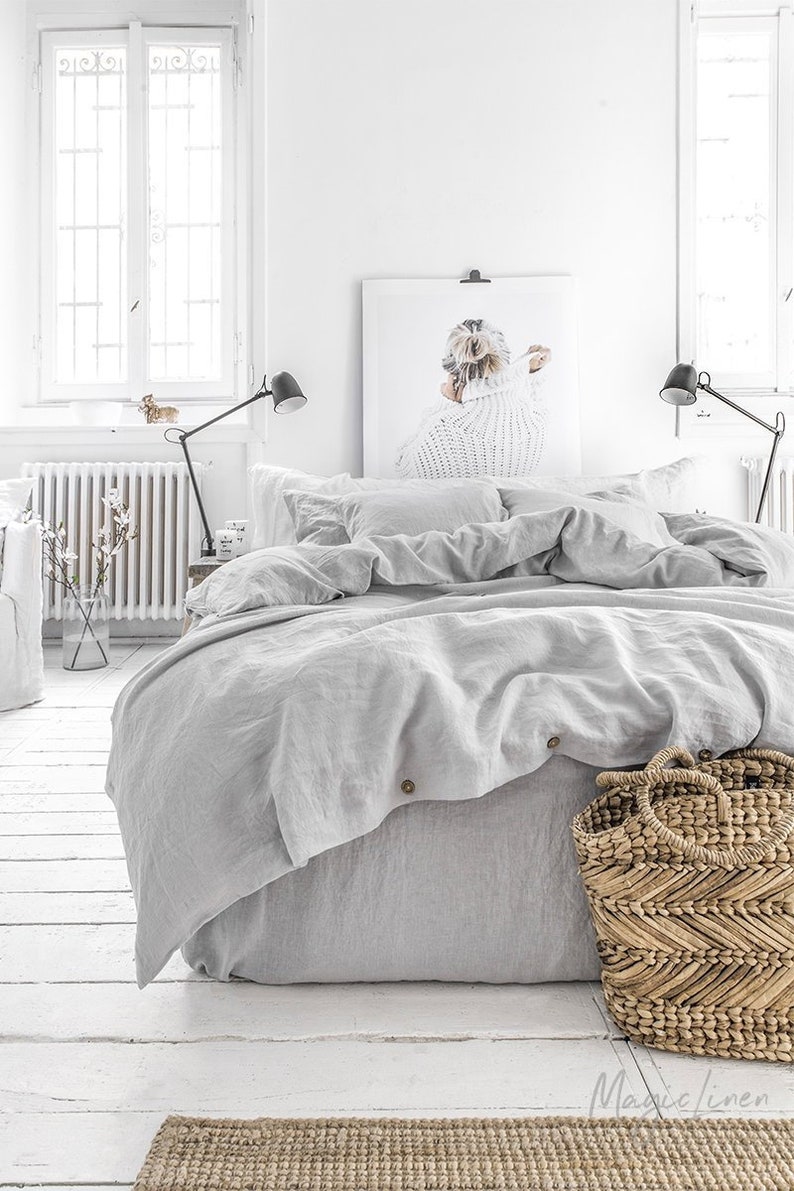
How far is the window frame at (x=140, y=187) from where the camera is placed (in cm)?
491

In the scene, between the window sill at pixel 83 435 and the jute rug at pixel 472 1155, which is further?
the window sill at pixel 83 435

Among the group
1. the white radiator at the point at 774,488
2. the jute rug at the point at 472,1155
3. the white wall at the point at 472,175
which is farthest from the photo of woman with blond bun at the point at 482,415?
the jute rug at the point at 472,1155

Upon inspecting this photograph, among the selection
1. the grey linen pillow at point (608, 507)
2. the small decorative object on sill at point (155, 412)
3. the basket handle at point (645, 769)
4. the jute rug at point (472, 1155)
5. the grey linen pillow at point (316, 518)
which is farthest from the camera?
the small decorative object on sill at point (155, 412)

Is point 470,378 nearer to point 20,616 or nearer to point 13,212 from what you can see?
point 20,616

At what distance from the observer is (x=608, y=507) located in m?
3.06

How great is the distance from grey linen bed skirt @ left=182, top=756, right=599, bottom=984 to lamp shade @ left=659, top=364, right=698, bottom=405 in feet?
8.39

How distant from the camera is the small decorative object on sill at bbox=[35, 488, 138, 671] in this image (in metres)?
4.47

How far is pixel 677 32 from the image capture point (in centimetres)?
A: 429

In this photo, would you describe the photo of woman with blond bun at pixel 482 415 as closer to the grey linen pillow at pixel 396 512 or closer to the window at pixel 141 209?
the grey linen pillow at pixel 396 512

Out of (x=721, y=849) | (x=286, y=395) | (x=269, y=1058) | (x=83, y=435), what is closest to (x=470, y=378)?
(x=286, y=395)

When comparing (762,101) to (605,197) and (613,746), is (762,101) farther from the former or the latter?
(613,746)

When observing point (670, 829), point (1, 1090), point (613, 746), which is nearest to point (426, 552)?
point (613, 746)

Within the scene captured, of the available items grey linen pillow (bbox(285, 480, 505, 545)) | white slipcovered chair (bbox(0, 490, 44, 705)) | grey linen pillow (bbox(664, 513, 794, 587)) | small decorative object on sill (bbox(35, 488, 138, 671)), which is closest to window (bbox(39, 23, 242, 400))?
small decorative object on sill (bbox(35, 488, 138, 671))

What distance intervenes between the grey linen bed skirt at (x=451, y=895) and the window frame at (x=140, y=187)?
352 centimetres
